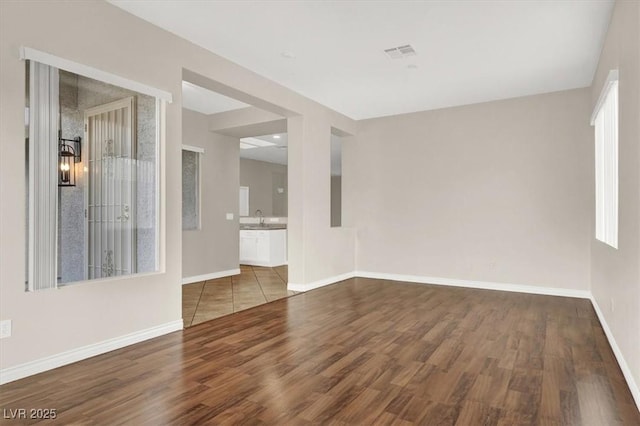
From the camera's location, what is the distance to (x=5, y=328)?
2500mm

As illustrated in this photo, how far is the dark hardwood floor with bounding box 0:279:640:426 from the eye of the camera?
2.15 m

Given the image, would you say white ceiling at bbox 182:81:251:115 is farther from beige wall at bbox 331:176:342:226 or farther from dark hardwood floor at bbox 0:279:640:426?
beige wall at bbox 331:176:342:226

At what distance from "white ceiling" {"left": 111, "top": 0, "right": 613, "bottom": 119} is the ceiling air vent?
0.07 metres

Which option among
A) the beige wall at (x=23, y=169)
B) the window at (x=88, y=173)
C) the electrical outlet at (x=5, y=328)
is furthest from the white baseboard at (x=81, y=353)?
the window at (x=88, y=173)

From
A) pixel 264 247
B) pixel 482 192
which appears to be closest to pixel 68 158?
pixel 482 192

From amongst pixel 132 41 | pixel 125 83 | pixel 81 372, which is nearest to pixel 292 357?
pixel 81 372

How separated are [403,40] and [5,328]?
4.01 meters

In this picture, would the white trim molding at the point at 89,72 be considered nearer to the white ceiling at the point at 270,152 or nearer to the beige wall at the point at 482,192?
the beige wall at the point at 482,192

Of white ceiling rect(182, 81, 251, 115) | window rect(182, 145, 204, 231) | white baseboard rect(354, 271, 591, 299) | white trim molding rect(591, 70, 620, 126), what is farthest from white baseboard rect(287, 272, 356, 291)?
white trim molding rect(591, 70, 620, 126)

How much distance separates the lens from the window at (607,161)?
11.4ft

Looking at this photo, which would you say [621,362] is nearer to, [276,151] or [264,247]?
[264,247]

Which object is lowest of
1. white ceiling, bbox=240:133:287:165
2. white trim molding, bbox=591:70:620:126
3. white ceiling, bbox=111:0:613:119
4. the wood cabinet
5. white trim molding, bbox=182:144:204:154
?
the wood cabinet

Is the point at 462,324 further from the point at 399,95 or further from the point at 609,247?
the point at 399,95

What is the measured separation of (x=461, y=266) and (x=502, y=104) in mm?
2536
